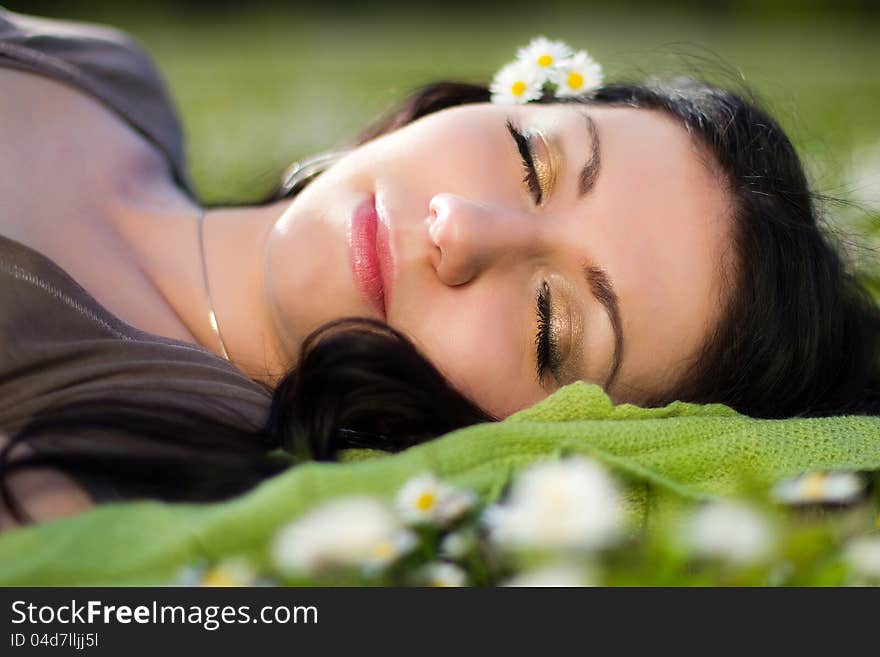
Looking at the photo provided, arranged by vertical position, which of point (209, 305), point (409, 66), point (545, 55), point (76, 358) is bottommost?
point (76, 358)

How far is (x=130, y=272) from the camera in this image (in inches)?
85.7

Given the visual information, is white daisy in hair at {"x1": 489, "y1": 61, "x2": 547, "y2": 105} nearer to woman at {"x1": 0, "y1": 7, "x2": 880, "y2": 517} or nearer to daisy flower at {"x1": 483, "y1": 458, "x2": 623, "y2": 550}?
woman at {"x1": 0, "y1": 7, "x2": 880, "y2": 517}

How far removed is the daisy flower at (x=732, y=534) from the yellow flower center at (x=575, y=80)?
1474 mm

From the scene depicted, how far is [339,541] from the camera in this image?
126cm

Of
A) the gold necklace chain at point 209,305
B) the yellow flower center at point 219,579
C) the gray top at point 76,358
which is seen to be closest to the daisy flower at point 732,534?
the yellow flower center at point 219,579

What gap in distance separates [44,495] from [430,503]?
1.90 ft

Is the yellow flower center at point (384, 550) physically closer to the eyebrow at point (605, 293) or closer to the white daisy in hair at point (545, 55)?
the eyebrow at point (605, 293)

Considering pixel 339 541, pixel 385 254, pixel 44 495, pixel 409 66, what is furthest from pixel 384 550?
pixel 409 66

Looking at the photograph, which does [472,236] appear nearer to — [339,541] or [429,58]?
[339,541]

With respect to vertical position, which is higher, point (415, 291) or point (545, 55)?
point (545, 55)

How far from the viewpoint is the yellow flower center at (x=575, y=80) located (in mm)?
2514

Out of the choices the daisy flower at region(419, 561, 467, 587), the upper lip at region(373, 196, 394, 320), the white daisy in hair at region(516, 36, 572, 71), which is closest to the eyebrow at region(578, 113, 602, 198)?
the upper lip at region(373, 196, 394, 320)

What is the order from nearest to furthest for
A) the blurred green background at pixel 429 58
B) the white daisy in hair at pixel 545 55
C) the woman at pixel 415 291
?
1. the woman at pixel 415 291
2. the white daisy in hair at pixel 545 55
3. the blurred green background at pixel 429 58
